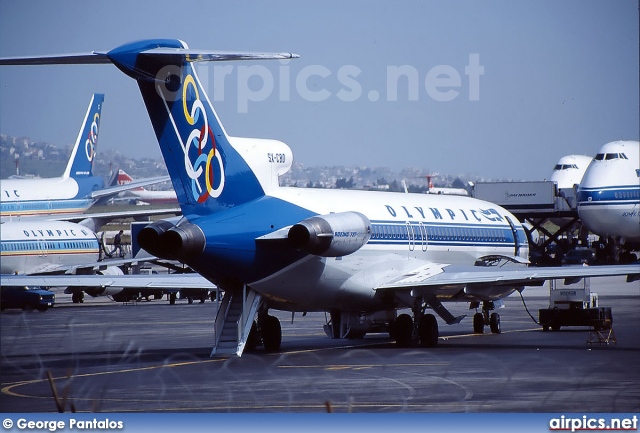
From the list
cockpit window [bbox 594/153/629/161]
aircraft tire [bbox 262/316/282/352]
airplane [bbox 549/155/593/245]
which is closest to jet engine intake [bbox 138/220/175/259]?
aircraft tire [bbox 262/316/282/352]

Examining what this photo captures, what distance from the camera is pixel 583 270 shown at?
28375mm

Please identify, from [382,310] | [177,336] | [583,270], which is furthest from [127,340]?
[583,270]

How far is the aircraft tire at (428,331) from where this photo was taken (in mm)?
31205

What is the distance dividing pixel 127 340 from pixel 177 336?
5.51 ft

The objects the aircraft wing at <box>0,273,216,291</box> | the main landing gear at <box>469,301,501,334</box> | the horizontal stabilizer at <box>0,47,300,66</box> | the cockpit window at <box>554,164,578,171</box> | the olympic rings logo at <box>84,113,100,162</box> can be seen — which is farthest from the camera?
the cockpit window at <box>554,164,578,171</box>

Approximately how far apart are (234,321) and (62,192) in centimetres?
2840

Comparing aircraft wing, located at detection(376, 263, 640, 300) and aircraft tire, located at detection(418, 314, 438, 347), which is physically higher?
aircraft wing, located at detection(376, 263, 640, 300)

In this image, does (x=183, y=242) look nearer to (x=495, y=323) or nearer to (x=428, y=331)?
(x=428, y=331)

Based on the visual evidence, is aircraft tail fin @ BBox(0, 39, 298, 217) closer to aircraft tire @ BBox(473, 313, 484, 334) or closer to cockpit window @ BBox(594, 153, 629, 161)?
aircraft tire @ BBox(473, 313, 484, 334)

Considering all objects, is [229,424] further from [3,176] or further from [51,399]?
[3,176]

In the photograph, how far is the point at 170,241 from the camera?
25375 millimetres

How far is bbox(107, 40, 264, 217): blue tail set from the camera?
25500 millimetres

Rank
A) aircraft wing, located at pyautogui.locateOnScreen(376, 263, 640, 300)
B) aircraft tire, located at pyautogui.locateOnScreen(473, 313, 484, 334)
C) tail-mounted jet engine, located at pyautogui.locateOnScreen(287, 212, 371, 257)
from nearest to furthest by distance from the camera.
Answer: tail-mounted jet engine, located at pyautogui.locateOnScreen(287, 212, 371, 257) → aircraft wing, located at pyautogui.locateOnScreen(376, 263, 640, 300) → aircraft tire, located at pyautogui.locateOnScreen(473, 313, 484, 334)

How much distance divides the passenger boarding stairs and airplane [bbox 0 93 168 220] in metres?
5.98
